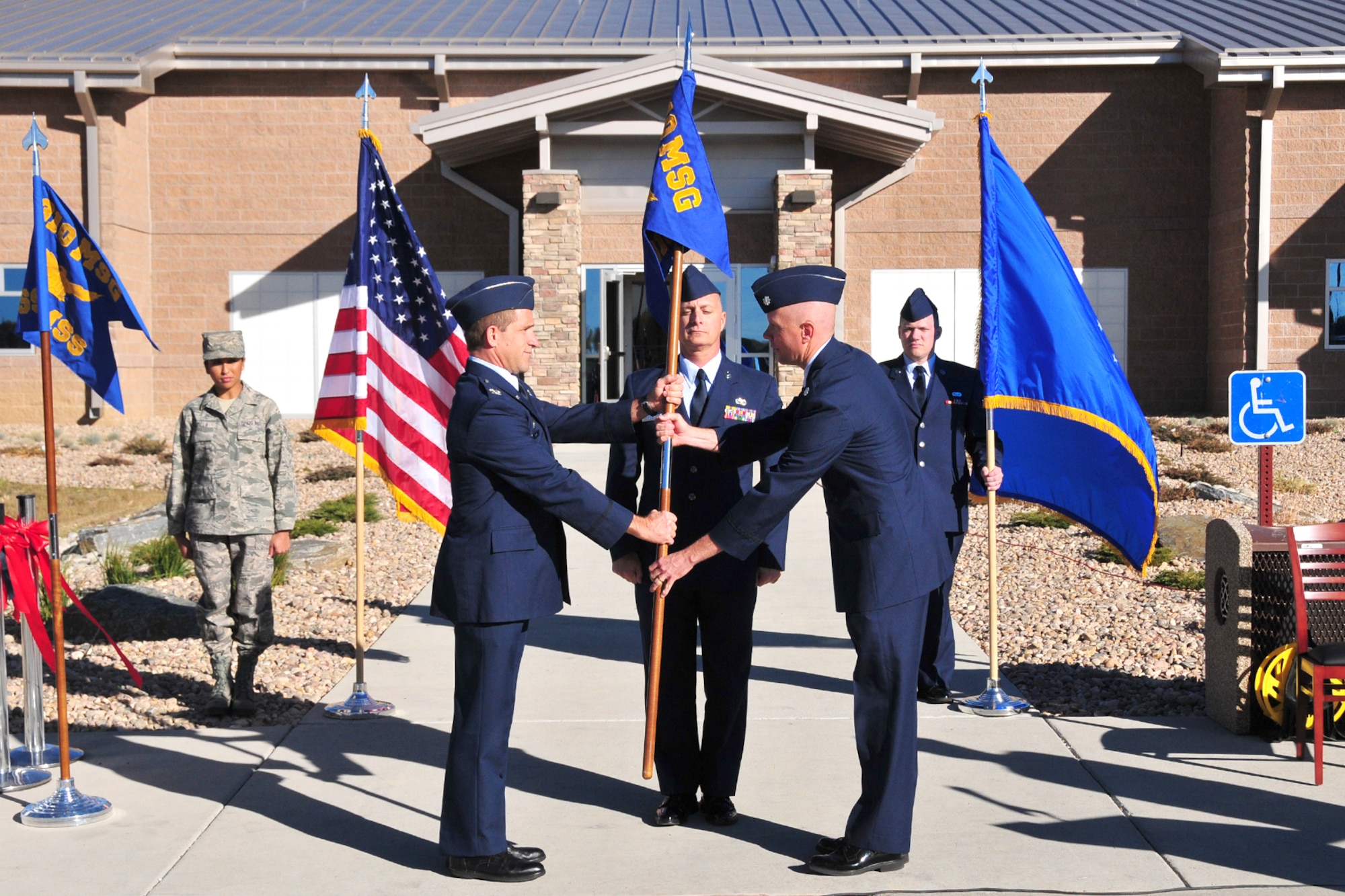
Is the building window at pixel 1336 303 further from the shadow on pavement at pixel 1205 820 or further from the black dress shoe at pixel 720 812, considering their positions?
the black dress shoe at pixel 720 812

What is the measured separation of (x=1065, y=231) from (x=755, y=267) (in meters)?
5.76

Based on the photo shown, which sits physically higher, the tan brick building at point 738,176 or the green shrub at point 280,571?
the tan brick building at point 738,176

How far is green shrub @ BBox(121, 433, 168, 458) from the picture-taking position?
18.3 metres

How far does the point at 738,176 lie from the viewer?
65.3 feet

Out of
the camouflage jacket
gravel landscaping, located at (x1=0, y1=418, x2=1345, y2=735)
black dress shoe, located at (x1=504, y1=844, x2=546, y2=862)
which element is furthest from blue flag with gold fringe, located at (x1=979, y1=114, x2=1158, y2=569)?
the camouflage jacket

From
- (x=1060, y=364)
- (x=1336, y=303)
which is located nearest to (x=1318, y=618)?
(x=1060, y=364)

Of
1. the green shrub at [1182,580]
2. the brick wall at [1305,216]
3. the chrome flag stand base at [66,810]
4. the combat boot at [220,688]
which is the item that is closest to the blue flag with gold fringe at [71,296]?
the combat boot at [220,688]

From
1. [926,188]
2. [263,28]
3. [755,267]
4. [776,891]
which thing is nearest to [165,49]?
[263,28]

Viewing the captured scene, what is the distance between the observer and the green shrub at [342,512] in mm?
12836

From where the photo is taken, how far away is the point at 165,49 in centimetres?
A: 2098

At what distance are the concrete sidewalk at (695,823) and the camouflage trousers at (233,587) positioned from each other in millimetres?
536

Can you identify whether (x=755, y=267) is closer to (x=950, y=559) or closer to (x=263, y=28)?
(x=263, y=28)

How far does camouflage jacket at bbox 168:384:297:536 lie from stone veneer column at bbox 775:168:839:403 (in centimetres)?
1289

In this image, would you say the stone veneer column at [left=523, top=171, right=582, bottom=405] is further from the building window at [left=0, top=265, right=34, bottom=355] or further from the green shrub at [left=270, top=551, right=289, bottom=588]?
the building window at [left=0, top=265, right=34, bottom=355]
